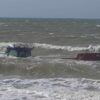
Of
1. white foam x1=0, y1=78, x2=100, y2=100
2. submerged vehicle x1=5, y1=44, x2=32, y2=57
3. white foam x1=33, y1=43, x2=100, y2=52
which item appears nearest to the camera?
white foam x1=0, y1=78, x2=100, y2=100

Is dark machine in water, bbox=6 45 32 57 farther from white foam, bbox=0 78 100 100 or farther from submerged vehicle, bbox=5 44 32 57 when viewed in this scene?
white foam, bbox=0 78 100 100

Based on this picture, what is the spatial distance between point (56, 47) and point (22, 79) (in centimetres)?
2271

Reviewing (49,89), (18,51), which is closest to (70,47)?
(18,51)

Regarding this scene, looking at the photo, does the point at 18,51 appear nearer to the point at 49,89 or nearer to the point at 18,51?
the point at 18,51

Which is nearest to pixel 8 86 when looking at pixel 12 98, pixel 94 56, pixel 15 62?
pixel 12 98

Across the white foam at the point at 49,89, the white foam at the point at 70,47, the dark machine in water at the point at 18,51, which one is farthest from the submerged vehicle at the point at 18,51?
the white foam at the point at 49,89

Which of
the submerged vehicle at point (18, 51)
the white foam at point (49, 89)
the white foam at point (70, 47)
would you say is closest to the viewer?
the white foam at point (49, 89)

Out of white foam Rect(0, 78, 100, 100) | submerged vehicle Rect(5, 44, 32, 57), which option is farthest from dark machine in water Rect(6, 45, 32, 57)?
white foam Rect(0, 78, 100, 100)

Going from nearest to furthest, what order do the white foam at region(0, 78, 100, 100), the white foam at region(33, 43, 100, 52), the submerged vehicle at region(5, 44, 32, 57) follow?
the white foam at region(0, 78, 100, 100) → the submerged vehicle at region(5, 44, 32, 57) → the white foam at region(33, 43, 100, 52)

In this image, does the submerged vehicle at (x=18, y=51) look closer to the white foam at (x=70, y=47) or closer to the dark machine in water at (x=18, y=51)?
the dark machine in water at (x=18, y=51)

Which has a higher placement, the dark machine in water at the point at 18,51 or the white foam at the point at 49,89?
the dark machine in water at the point at 18,51

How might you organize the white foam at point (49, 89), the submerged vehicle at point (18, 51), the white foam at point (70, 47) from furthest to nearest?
the white foam at point (70, 47) → the submerged vehicle at point (18, 51) → the white foam at point (49, 89)

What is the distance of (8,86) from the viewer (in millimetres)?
17000

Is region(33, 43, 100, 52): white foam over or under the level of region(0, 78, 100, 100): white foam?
over
